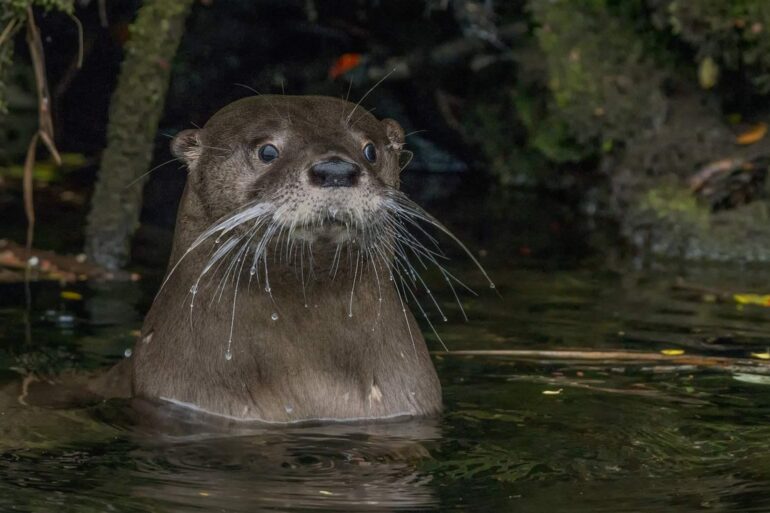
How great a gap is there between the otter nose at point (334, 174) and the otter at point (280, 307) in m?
0.17

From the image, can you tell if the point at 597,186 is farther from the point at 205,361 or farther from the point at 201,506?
the point at 201,506

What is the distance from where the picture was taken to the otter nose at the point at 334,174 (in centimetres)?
469

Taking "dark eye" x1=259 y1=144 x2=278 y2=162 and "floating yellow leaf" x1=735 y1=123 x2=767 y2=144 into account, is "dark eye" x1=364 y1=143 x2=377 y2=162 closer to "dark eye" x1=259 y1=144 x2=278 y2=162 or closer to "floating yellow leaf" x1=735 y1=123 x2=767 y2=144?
"dark eye" x1=259 y1=144 x2=278 y2=162

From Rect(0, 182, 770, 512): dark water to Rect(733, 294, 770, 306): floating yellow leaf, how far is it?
0.23ft

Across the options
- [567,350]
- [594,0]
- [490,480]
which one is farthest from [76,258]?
[490,480]

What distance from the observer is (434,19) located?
1144 cm

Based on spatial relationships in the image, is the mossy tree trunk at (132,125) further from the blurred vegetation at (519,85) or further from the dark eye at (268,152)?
the dark eye at (268,152)

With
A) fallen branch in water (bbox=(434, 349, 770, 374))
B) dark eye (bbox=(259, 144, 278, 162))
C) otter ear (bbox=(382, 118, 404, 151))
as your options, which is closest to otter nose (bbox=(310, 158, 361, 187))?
dark eye (bbox=(259, 144, 278, 162))

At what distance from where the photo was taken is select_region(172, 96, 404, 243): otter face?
15.5ft

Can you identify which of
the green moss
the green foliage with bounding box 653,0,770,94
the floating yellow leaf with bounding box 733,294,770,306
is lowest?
the floating yellow leaf with bounding box 733,294,770,306

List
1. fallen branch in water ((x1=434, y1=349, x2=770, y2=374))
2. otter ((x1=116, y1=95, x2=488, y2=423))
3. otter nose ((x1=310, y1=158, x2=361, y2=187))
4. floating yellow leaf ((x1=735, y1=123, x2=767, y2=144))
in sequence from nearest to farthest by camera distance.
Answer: otter nose ((x1=310, y1=158, x2=361, y2=187)) → otter ((x1=116, y1=95, x2=488, y2=423)) → fallen branch in water ((x1=434, y1=349, x2=770, y2=374)) → floating yellow leaf ((x1=735, y1=123, x2=767, y2=144))

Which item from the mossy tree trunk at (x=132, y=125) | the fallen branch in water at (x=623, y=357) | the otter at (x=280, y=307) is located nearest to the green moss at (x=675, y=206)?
the fallen branch in water at (x=623, y=357)

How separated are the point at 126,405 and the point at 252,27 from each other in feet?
22.5

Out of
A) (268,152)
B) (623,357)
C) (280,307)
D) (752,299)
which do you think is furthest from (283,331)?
(752,299)
